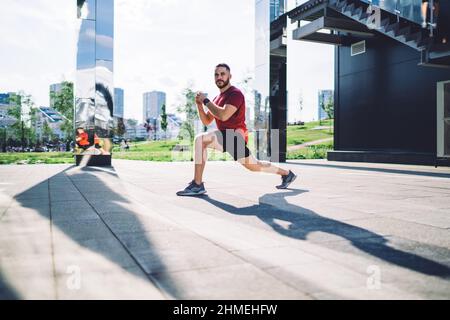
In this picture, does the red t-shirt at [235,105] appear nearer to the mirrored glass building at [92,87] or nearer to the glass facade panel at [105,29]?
the mirrored glass building at [92,87]

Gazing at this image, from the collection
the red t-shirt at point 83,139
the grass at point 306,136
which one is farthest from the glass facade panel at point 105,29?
the grass at point 306,136

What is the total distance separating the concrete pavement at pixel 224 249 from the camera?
64.0 inches

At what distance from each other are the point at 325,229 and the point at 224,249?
3.03 ft

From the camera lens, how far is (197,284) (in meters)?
1.66

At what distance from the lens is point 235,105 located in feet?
15.5

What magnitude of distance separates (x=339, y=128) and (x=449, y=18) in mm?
6451

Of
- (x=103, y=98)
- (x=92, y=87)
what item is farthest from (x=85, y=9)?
(x=103, y=98)

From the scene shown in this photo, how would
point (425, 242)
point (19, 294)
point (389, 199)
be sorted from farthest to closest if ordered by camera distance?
point (389, 199) < point (425, 242) < point (19, 294)

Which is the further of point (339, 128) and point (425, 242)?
point (339, 128)

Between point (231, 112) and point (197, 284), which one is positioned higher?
point (231, 112)

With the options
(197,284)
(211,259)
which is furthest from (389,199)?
(197,284)

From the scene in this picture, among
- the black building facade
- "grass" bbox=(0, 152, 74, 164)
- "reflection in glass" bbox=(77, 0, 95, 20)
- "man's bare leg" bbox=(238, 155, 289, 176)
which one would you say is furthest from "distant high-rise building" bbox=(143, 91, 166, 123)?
"man's bare leg" bbox=(238, 155, 289, 176)
